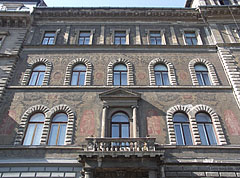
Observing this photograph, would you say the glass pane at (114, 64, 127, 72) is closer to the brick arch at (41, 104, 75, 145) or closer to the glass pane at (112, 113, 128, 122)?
the glass pane at (112, 113, 128, 122)

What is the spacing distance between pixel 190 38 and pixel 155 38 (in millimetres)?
2730

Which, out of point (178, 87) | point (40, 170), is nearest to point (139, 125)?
point (178, 87)

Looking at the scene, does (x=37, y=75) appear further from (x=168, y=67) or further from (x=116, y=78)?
(x=168, y=67)

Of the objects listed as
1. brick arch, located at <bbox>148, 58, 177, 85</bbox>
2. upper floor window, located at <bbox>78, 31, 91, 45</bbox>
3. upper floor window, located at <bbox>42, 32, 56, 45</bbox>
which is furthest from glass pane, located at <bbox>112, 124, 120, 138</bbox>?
upper floor window, located at <bbox>42, 32, 56, 45</bbox>

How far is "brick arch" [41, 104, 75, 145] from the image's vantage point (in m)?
12.7

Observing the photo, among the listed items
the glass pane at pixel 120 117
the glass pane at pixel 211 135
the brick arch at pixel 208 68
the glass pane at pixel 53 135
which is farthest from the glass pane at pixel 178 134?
the glass pane at pixel 53 135

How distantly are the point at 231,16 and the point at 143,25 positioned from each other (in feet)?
23.3

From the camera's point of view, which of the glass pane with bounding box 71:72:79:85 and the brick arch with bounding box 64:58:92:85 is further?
the glass pane with bounding box 71:72:79:85

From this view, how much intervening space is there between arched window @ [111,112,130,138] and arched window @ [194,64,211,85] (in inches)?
230

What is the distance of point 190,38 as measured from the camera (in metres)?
18.2

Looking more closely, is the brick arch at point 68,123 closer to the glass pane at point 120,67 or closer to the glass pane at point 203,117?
the glass pane at point 120,67

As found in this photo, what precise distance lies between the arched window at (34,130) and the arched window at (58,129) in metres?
0.66

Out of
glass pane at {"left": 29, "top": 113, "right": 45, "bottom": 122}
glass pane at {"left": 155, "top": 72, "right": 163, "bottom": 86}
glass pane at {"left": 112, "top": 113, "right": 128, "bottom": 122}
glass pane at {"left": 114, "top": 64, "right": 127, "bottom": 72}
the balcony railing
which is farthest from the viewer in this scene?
glass pane at {"left": 114, "top": 64, "right": 127, "bottom": 72}

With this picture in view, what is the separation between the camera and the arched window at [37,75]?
1553cm
